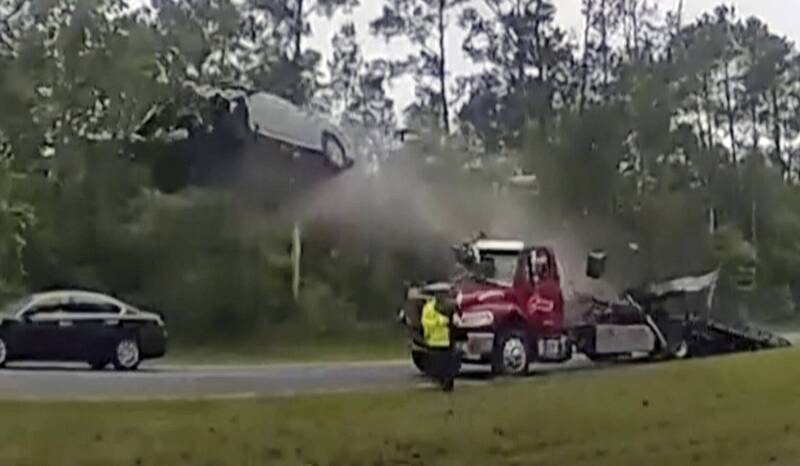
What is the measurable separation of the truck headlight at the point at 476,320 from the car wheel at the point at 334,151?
490mm

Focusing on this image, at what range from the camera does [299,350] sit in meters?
2.88

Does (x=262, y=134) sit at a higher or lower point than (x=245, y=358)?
higher

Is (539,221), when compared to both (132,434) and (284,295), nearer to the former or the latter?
(284,295)

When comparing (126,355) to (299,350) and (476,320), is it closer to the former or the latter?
(299,350)

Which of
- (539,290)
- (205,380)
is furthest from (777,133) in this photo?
(205,380)

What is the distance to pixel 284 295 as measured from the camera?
114 inches

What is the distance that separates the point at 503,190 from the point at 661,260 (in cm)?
50

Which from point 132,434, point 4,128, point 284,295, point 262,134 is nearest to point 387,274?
point 284,295

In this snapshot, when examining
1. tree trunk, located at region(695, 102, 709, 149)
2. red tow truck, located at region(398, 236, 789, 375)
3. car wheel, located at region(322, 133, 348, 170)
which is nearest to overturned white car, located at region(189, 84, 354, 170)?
car wheel, located at region(322, 133, 348, 170)

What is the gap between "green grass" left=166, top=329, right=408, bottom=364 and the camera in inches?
111

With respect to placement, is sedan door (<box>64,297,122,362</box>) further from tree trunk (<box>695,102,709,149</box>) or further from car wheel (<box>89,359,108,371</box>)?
tree trunk (<box>695,102,709,149</box>)

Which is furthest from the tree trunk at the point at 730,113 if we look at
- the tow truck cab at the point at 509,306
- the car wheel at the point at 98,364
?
the car wheel at the point at 98,364

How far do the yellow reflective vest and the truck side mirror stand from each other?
43 cm

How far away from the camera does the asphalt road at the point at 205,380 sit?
2.70 m
